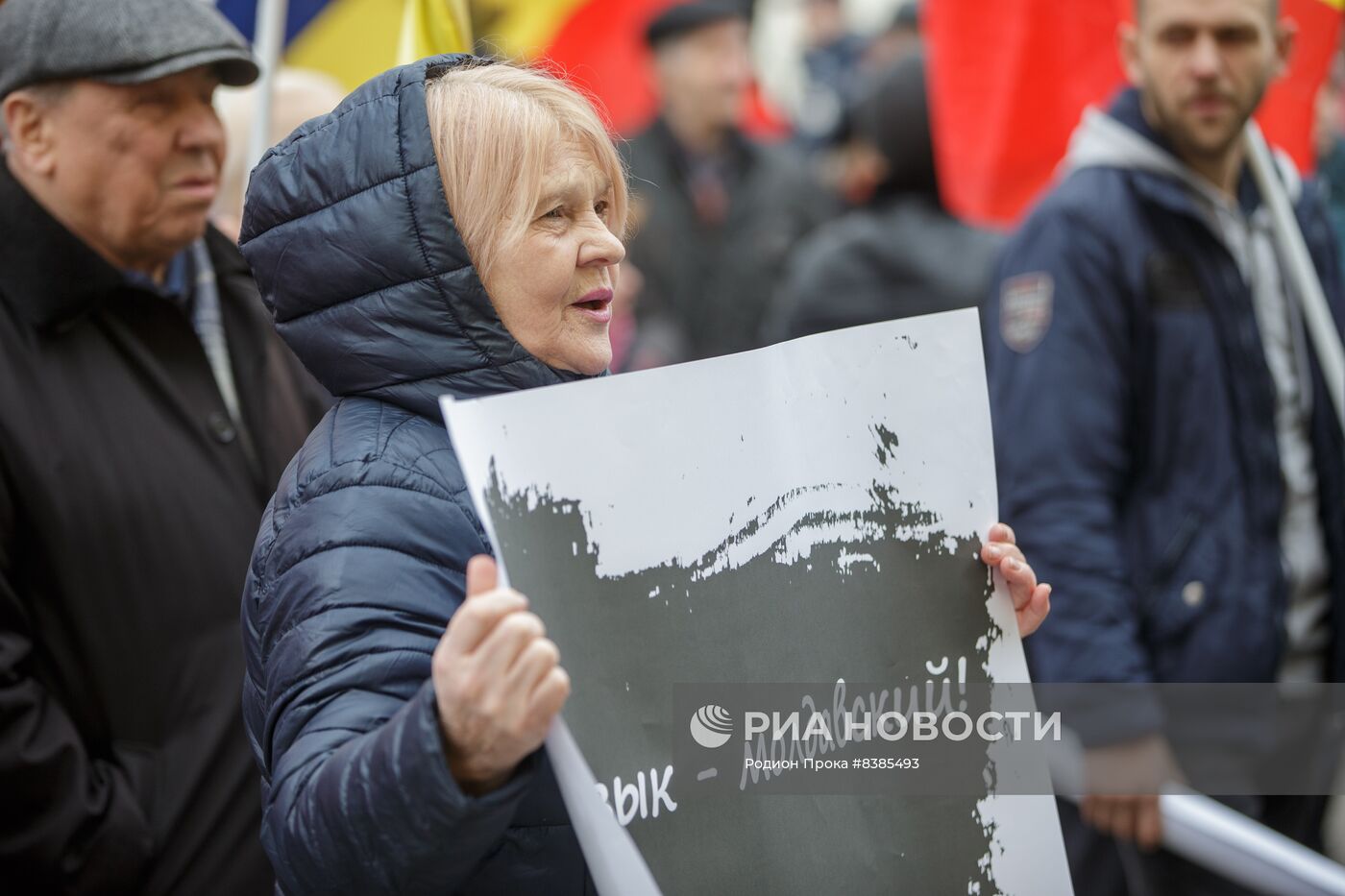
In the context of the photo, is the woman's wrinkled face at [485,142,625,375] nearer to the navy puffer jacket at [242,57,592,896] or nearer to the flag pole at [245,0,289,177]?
the navy puffer jacket at [242,57,592,896]

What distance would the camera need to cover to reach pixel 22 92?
2.47 m

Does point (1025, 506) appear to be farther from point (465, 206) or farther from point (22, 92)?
point (22, 92)

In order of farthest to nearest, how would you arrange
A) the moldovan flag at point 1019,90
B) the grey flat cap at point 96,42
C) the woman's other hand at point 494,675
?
the moldovan flag at point 1019,90, the grey flat cap at point 96,42, the woman's other hand at point 494,675

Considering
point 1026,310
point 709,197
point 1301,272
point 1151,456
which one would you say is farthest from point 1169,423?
point 709,197

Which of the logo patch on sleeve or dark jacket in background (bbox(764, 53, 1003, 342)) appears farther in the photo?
dark jacket in background (bbox(764, 53, 1003, 342))

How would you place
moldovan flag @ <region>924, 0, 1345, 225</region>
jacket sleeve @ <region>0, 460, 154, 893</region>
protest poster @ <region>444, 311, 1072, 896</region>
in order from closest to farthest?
protest poster @ <region>444, 311, 1072, 896</region>, jacket sleeve @ <region>0, 460, 154, 893</region>, moldovan flag @ <region>924, 0, 1345, 225</region>

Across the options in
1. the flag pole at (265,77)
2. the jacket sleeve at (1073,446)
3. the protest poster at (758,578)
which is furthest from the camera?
the flag pole at (265,77)

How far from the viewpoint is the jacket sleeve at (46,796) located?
7.16 feet

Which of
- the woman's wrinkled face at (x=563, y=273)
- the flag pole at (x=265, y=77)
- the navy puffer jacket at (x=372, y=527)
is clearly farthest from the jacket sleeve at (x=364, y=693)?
the flag pole at (x=265, y=77)

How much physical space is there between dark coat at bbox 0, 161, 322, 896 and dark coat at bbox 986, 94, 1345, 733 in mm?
1616

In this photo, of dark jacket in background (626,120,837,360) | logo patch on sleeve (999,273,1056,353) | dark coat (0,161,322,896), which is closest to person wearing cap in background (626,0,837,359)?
dark jacket in background (626,120,837,360)

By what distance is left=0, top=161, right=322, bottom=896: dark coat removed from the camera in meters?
2.23

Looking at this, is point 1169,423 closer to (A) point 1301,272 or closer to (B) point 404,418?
(A) point 1301,272

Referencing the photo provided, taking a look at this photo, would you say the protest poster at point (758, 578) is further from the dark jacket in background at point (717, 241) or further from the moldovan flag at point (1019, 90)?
the dark jacket in background at point (717, 241)
